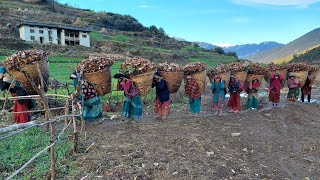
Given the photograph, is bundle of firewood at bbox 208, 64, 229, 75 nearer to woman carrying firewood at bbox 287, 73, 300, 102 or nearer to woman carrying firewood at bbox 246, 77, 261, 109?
woman carrying firewood at bbox 246, 77, 261, 109

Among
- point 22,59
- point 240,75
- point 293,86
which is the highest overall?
point 22,59

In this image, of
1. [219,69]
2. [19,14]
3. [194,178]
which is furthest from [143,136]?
[19,14]

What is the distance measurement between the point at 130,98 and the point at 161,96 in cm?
82

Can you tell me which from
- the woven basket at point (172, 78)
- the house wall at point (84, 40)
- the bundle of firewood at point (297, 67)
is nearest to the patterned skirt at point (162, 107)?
the woven basket at point (172, 78)

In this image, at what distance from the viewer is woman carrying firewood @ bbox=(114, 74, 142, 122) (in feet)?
23.4

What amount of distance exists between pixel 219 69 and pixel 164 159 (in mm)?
4012

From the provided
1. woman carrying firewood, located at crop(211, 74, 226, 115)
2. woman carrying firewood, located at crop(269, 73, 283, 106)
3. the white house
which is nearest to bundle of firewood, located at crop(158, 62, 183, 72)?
woman carrying firewood, located at crop(211, 74, 226, 115)

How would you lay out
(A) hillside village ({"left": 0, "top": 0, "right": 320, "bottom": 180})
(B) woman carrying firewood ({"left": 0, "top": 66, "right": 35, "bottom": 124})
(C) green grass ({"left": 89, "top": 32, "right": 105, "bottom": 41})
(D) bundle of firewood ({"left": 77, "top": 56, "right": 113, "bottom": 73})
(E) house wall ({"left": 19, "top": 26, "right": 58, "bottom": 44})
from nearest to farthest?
(A) hillside village ({"left": 0, "top": 0, "right": 320, "bottom": 180}) → (D) bundle of firewood ({"left": 77, "top": 56, "right": 113, "bottom": 73}) → (B) woman carrying firewood ({"left": 0, "top": 66, "right": 35, "bottom": 124}) → (E) house wall ({"left": 19, "top": 26, "right": 58, "bottom": 44}) → (C) green grass ({"left": 89, "top": 32, "right": 105, "bottom": 41})

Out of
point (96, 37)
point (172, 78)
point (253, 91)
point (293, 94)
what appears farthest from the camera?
point (96, 37)

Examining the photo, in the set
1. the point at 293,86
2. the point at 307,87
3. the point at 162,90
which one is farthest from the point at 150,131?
the point at 307,87

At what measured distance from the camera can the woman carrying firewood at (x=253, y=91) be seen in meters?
9.48

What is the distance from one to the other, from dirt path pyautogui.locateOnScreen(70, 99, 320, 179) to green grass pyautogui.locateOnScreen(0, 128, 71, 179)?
40cm

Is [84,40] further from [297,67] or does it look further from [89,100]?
[89,100]

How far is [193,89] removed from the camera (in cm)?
Answer: 805
